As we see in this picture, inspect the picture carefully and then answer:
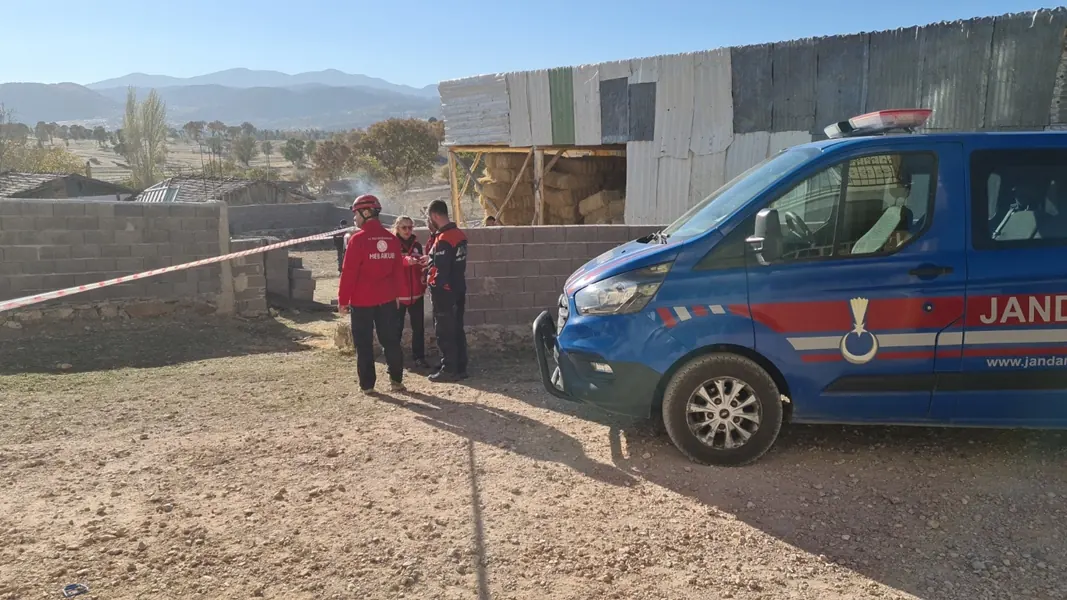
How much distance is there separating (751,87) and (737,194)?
6.09 m

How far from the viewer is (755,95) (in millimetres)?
9906

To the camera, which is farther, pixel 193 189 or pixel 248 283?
pixel 193 189

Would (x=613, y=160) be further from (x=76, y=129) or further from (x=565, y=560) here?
(x=76, y=129)

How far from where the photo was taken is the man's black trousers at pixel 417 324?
22.1 feet

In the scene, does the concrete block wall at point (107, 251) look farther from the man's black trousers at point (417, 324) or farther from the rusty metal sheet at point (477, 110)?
the rusty metal sheet at point (477, 110)

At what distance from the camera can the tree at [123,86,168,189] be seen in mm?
43719

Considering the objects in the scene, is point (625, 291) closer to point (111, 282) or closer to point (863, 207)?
point (863, 207)

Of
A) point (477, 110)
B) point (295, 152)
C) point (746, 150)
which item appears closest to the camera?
point (746, 150)

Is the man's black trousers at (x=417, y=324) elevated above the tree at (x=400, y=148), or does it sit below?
below

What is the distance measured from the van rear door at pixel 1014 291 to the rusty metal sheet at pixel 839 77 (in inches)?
207

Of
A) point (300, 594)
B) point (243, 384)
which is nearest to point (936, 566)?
point (300, 594)

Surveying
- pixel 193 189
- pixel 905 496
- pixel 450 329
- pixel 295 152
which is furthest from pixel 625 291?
pixel 295 152

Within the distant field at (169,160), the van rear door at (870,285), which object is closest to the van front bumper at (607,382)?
the van rear door at (870,285)

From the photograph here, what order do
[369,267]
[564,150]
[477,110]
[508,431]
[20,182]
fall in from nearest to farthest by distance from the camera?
[508,431] < [369,267] < [564,150] < [477,110] < [20,182]
